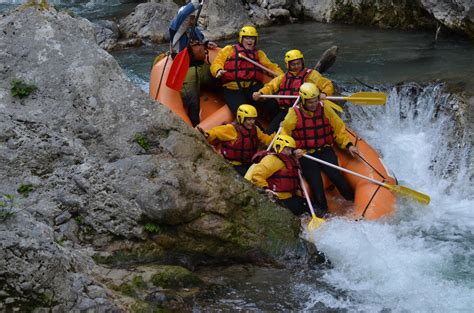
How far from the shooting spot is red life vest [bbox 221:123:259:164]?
251 inches

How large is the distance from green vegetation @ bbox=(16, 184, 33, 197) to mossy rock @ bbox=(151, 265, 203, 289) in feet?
3.62

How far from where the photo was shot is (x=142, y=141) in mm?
4531

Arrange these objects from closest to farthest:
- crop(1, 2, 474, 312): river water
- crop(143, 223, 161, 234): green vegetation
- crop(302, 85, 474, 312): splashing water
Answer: crop(143, 223, 161, 234): green vegetation → crop(1, 2, 474, 312): river water → crop(302, 85, 474, 312): splashing water

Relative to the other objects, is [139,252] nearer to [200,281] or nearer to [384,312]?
[200,281]

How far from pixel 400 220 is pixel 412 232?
22 centimetres

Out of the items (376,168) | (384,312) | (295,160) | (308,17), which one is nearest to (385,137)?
(376,168)

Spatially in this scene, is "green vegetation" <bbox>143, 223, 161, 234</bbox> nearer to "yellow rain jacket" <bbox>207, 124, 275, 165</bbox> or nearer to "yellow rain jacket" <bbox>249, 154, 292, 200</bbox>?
"yellow rain jacket" <bbox>249, 154, 292, 200</bbox>

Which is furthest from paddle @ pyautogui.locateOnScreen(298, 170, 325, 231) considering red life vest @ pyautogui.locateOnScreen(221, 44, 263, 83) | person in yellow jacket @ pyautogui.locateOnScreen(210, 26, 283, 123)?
red life vest @ pyautogui.locateOnScreen(221, 44, 263, 83)

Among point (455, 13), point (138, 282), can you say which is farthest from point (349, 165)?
point (455, 13)

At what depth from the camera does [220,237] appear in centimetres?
440

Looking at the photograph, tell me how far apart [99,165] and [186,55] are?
3.23m

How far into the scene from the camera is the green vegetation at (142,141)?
14.8 ft

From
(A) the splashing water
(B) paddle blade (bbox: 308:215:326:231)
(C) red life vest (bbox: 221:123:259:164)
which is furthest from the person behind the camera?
(C) red life vest (bbox: 221:123:259:164)

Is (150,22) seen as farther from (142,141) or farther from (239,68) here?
(142,141)
